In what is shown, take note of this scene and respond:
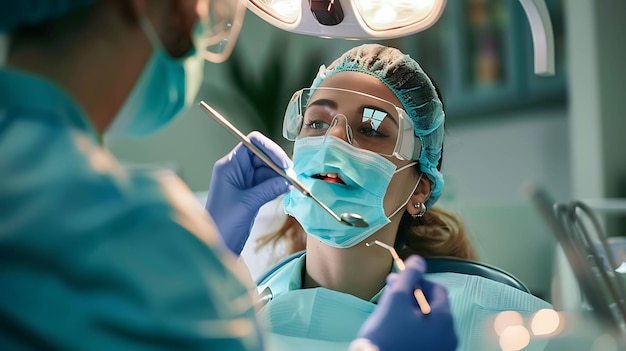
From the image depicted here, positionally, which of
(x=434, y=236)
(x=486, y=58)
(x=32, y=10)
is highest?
(x=32, y=10)

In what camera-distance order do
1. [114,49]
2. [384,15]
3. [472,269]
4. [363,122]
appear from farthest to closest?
[472,269]
[363,122]
[384,15]
[114,49]

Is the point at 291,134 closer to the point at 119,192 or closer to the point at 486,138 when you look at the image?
the point at 119,192

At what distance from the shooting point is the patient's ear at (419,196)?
6.14ft

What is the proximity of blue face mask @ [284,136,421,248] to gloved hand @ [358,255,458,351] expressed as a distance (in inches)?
21.0

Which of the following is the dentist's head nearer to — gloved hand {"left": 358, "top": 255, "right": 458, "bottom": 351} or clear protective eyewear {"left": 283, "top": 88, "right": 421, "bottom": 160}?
gloved hand {"left": 358, "top": 255, "right": 458, "bottom": 351}

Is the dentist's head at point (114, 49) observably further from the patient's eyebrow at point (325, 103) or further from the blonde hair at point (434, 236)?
the blonde hair at point (434, 236)

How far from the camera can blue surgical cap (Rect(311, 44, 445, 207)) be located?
1.79m

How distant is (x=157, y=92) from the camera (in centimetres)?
92

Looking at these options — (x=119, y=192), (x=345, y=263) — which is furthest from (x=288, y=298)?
(x=119, y=192)

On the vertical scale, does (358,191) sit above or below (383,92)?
below

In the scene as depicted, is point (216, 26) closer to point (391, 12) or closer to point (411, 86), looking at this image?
point (391, 12)

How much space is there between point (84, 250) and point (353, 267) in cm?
113

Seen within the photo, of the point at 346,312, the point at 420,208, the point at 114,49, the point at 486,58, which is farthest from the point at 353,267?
the point at 486,58

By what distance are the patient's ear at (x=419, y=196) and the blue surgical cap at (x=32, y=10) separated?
124 centimetres
